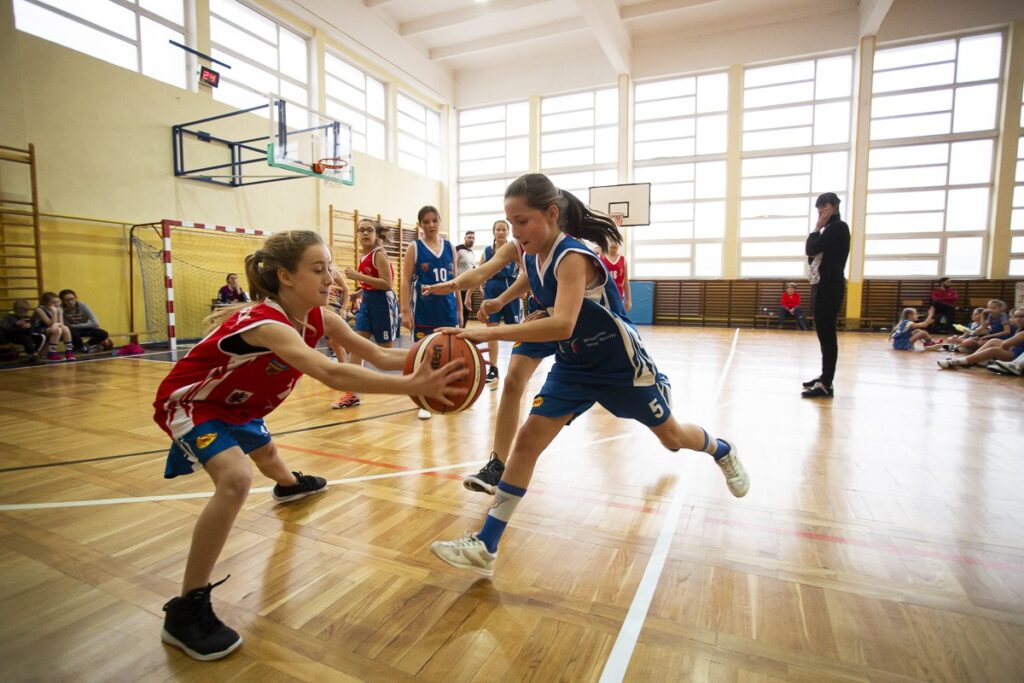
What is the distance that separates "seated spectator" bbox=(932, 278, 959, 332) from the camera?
1240 cm

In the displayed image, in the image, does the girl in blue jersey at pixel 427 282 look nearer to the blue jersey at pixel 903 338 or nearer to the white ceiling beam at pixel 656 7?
the blue jersey at pixel 903 338

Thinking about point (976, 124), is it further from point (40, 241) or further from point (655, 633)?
point (40, 241)

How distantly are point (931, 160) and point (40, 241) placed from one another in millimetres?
18912

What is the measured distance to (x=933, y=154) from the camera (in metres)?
13.5

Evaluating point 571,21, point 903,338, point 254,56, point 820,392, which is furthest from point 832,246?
point 571,21

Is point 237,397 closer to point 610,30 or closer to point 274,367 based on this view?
point 274,367

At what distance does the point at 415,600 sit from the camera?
176cm

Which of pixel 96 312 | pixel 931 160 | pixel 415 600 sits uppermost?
pixel 931 160

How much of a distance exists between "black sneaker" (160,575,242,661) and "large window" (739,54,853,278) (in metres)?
16.1

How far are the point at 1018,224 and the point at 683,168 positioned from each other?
8.18 m

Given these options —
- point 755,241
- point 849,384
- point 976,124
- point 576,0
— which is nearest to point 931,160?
point 976,124

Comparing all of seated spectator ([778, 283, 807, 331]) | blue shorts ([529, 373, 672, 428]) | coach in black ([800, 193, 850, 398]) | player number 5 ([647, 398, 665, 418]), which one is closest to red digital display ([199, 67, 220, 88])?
coach in black ([800, 193, 850, 398])

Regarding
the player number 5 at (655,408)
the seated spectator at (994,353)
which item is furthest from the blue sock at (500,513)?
the seated spectator at (994,353)

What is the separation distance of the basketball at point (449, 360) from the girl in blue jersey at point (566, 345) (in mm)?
59
